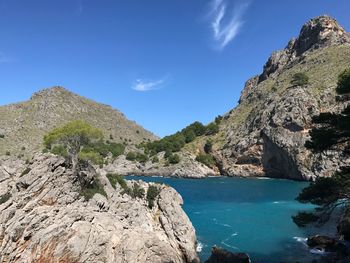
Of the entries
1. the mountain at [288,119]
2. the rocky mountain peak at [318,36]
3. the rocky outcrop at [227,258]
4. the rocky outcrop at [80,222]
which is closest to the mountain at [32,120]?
the mountain at [288,119]

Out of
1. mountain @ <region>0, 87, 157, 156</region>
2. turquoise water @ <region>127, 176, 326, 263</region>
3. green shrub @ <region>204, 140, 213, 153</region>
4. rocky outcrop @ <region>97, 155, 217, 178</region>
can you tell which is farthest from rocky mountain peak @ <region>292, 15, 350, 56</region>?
mountain @ <region>0, 87, 157, 156</region>

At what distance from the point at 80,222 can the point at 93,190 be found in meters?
7.88

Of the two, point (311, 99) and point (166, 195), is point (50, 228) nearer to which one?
point (166, 195)

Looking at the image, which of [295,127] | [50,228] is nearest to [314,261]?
[50,228]

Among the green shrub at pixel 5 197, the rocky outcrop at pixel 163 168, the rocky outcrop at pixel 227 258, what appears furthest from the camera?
the rocky outcrop at pixel 163 168

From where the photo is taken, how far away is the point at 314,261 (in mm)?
36438

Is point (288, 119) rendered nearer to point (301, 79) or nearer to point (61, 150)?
point (301, 79)

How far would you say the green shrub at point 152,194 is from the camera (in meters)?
47.9

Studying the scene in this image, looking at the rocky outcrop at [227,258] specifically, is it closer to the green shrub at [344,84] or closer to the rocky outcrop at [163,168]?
the green shrub at [344,84]

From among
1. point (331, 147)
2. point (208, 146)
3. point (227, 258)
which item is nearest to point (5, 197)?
point (227, 258)

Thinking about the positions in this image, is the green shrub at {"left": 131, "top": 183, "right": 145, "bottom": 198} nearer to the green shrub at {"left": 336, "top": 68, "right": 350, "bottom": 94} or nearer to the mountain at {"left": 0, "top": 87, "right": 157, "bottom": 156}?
the green shrub at {"left": 336, "top": 68, "right": 350, "bottom": 94}

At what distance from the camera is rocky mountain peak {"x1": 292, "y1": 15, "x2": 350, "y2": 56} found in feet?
586

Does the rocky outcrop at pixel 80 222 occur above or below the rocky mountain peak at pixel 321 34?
below

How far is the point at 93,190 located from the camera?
142 feet
